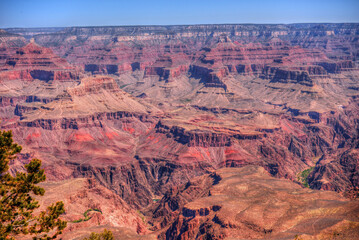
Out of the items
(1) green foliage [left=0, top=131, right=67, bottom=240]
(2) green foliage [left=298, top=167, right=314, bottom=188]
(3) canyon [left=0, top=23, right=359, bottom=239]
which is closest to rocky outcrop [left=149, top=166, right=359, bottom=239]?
(3) canyon [left=0, top=23, right=359, bottom=239]

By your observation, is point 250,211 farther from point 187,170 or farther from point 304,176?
point 304,176

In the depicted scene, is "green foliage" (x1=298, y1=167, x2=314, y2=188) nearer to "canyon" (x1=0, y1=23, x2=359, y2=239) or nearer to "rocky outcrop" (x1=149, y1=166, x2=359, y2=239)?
"canyon" (x1=0, y1=23, x2=359, y2=239)

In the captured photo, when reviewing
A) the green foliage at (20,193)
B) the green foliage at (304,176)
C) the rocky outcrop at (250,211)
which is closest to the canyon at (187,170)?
the rocky outcrop at (250,211)

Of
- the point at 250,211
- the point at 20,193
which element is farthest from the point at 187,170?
the point at 20,193

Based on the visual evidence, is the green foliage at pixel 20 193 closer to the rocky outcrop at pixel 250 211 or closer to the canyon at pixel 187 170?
the canyon at pixel 187 170

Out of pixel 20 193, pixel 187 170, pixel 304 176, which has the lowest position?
pixel 304 176

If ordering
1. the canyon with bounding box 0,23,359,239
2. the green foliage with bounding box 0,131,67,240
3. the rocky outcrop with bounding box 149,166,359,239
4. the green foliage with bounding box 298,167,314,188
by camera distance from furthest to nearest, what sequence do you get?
1. the green foliage with bounding box 298,167,314,188
2. the canyon with bounding box 0,23,359,239
3. the rocky outcrop with bounding box 149,166,359,239
4. the green foliage with bounding box 0,131,67,240

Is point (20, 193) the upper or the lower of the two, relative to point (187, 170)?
upper

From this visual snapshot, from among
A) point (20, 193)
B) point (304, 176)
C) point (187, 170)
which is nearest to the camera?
point (20, 193)

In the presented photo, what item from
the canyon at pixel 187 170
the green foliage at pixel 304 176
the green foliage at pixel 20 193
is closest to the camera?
the green foliage at pixel 20 193

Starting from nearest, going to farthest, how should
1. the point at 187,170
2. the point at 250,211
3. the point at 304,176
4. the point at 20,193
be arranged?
the point at 20,193, the point at 250,211, the point at 187,170, the point at 304,176

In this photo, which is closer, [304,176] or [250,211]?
[250,211]
